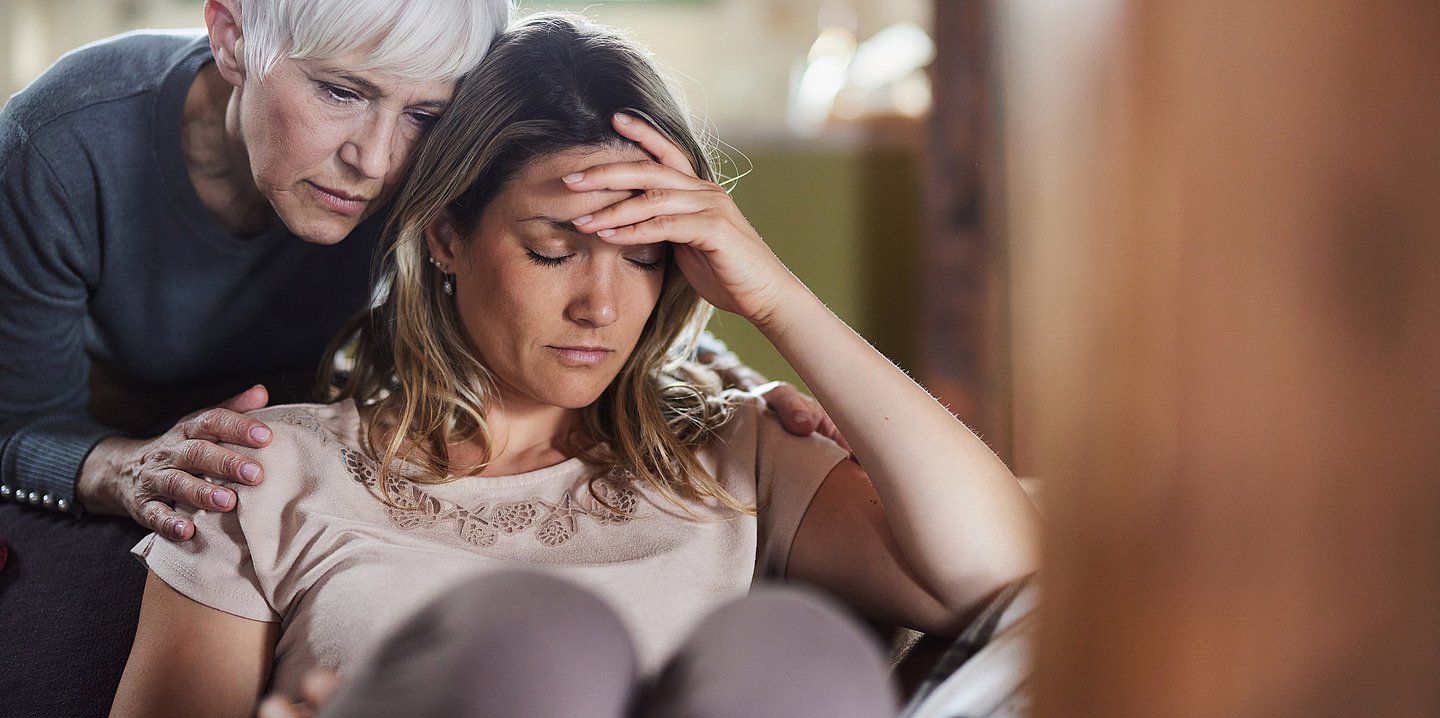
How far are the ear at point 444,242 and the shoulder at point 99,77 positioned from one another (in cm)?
36

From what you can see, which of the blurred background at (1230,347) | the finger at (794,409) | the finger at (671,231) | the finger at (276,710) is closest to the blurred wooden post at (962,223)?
the finger at (794,409)

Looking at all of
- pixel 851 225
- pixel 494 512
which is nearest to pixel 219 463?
pixel 494 512

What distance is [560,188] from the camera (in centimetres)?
111

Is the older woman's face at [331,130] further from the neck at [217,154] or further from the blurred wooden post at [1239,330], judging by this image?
the blurred wooden post at [1239,330]

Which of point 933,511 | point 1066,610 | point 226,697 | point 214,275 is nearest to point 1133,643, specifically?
point 1066,610

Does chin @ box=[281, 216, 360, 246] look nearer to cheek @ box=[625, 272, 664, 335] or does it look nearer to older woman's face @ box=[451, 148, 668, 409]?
older woman's face @ box=[451, 148, 668, 409]

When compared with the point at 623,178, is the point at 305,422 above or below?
below

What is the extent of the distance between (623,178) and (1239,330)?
0.70m

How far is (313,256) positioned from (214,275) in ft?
0.38

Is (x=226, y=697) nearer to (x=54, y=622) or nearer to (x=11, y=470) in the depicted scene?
(x=54, y=622)

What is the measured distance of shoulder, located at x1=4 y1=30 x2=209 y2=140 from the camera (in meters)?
1.30

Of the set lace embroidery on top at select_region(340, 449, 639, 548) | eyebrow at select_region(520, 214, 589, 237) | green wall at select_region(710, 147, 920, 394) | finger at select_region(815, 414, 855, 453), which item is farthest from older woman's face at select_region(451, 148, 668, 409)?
green wall at select_region(710, 147, 920, 394)

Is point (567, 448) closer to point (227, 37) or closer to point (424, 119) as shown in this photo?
point (424, 119)

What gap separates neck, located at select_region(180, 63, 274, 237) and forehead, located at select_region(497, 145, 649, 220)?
36 cm
